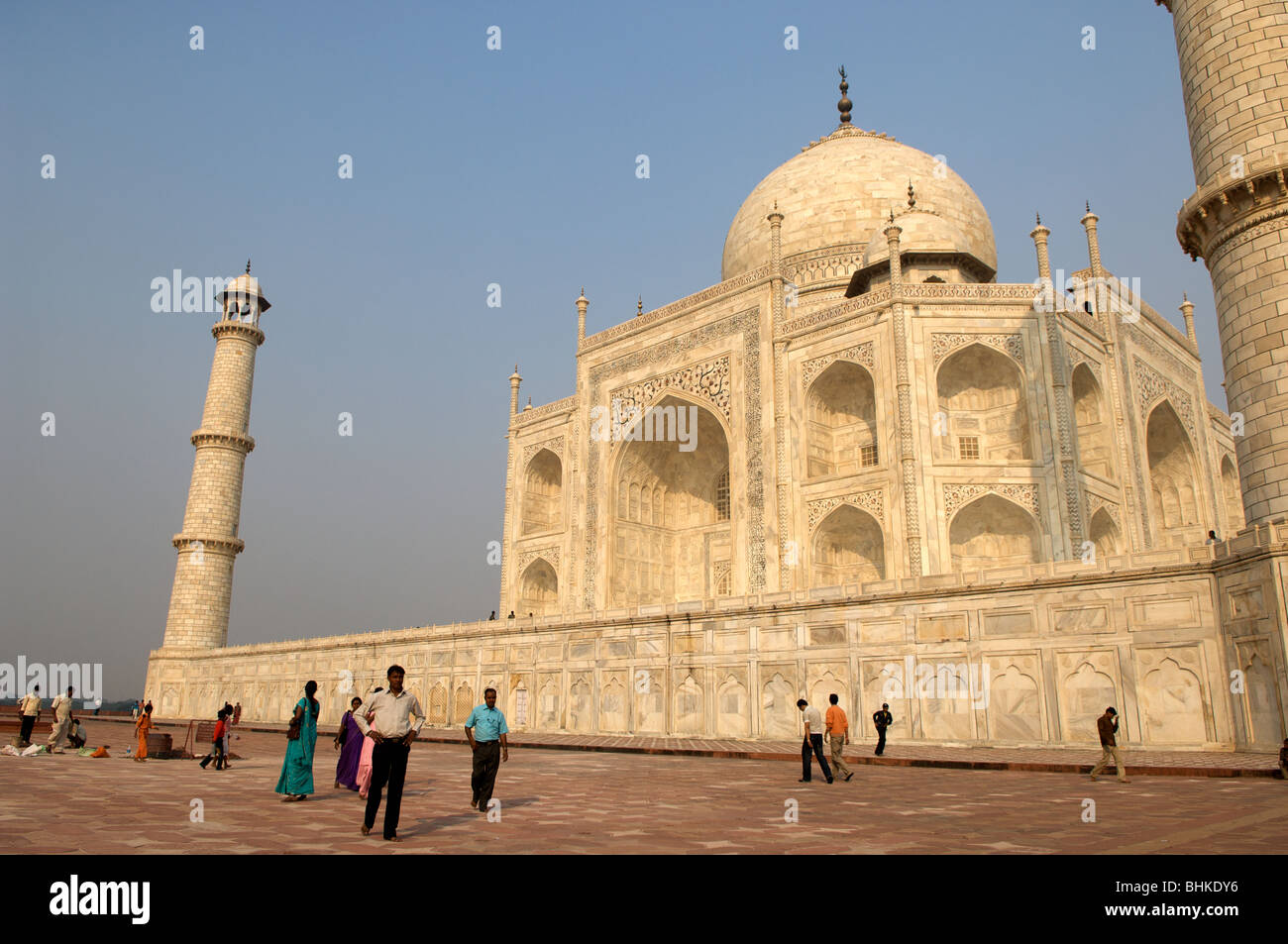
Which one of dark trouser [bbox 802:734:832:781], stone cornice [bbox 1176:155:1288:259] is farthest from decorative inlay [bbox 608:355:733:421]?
dark trouser [bbox 802:734:832:781]

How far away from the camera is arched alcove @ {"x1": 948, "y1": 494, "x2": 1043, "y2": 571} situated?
21.2 meters

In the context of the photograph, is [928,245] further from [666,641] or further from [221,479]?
[221,479]

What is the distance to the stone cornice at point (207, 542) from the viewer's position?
34.5 meters

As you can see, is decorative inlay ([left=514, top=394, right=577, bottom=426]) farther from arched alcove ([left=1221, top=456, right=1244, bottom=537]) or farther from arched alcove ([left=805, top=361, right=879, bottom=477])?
arched alcove ([left=1221, top=456, right=1244, bottom=537])

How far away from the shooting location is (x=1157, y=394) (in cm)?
2562

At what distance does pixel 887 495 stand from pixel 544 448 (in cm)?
1343

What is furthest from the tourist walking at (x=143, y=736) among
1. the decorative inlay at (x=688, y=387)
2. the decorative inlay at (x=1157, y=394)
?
the decorative inlay at (x=1157, y=394)

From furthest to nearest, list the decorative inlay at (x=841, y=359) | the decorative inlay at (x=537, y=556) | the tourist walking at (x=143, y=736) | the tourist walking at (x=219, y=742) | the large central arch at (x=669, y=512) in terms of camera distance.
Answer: the decorative inlay at (x=537, y=556) → the large central arch at (x=669, y=512) → the decorative inlay at (x=841, y=359) → the tourist walking at (x=143, y=736) → the tourist walking at (x=219, y=742)

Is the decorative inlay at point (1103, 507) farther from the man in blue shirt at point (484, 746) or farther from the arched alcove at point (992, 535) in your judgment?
the man in blue shirt at point (484, 746)

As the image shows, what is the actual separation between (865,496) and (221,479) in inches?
1005

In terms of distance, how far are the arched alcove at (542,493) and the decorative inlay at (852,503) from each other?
1103 centimetres

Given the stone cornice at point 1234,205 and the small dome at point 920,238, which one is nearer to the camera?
the stone cornice at point 1234,205

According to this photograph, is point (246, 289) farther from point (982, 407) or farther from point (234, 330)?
point (982, 407)

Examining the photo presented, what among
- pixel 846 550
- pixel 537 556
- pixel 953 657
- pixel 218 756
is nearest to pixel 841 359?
pixel 846 550
